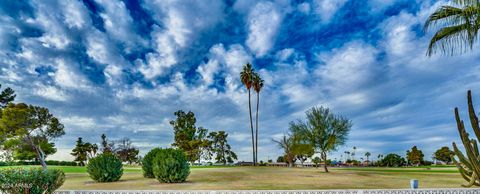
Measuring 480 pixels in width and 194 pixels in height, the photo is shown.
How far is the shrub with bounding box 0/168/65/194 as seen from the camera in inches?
321

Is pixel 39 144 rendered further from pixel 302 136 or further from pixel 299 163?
pixel 299 163

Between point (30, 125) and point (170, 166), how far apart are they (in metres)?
29.4

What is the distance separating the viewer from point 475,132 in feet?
37.3

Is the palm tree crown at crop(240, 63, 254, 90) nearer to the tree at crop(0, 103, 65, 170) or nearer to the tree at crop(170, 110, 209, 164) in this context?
the tree at crop(170, 110, 209, 164)

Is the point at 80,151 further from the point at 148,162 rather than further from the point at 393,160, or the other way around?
the point at 393,160

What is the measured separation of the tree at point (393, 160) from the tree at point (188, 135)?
4916cm

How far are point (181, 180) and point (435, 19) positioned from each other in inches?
653

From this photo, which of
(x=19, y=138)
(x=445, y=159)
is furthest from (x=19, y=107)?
(x=445, y=159)

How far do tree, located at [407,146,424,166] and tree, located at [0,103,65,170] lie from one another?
89.1 meters

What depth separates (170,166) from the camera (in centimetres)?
2067

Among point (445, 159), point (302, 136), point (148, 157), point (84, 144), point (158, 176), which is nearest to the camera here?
point (158, 176)

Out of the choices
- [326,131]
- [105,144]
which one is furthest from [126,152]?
[326,131]

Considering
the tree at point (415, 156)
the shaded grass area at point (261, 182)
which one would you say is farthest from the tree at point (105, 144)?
the tree at point (415, 156)

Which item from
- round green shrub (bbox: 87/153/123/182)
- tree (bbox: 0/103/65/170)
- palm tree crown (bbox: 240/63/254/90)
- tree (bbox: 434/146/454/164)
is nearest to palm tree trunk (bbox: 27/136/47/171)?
tree (bbox: 0/103/65/170)
